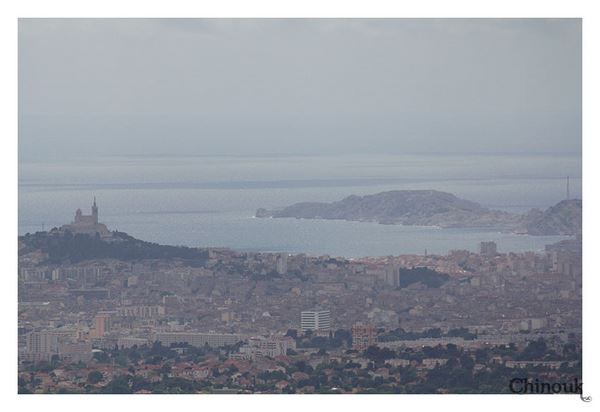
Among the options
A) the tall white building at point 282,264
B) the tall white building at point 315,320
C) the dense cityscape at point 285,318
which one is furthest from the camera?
the tall white building at point 282,264

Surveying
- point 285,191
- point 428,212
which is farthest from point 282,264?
point 428,212

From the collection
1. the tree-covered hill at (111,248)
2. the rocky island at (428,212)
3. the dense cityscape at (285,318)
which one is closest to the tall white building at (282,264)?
the dense cityscape at (285,318)

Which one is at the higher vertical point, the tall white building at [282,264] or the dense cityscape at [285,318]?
the tall white building at [282,264]

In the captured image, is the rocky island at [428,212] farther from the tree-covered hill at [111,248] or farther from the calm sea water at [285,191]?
the tree-covered hill at [111,248]

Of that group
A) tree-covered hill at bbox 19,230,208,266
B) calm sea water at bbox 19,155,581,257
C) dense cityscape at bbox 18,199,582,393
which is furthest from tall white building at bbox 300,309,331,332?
tree-covered hill at bbox 19,230,208,266

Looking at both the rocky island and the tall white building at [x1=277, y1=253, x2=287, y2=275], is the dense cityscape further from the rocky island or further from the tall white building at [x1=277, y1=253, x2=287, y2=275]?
the rocky island

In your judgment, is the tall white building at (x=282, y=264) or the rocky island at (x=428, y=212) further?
the tall white building at (x=282, y=264)

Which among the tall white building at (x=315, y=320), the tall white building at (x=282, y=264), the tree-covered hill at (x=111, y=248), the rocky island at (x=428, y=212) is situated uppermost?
the rocky island at (x=428, y=212)
